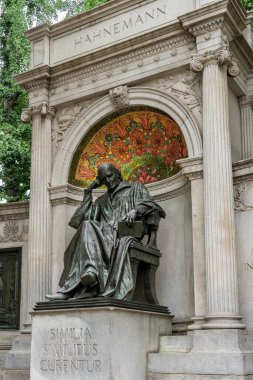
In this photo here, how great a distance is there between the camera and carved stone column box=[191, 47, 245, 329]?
328 inches

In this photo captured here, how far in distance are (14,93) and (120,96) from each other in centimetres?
698

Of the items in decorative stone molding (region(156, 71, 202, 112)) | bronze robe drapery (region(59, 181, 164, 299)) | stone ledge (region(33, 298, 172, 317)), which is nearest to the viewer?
stone ledge (region(33, 298, 172, 317))

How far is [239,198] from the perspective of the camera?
29.8 feet

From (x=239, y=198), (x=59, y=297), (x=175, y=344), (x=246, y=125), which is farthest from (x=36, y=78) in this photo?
(x=175, y=344)

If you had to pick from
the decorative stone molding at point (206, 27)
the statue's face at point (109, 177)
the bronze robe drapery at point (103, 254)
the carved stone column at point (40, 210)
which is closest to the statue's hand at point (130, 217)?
the bronze robe drapery at point (103, 254)

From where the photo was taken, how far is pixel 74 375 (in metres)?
7.68

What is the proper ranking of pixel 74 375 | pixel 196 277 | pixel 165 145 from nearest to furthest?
pixel 74 375, pixel 196 277, pixel 165 145

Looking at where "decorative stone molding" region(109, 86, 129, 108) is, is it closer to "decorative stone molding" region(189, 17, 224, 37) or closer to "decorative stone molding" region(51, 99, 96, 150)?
"decorative stone molding" region(51, 99, 96, 150)

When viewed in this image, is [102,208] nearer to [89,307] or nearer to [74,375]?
[89,307]

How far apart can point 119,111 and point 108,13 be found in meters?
1.83

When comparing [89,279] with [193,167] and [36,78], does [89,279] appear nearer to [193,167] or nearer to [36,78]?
[193,167]

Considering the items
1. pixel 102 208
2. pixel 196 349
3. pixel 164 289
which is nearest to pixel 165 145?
pixel 102 208

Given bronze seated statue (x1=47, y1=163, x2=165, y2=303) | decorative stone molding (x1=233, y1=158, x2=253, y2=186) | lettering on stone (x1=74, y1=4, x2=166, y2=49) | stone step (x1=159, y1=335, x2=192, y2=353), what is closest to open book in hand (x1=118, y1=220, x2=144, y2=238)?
bronze seated statue (x1=47, y1=163, x2=165, y2=303)

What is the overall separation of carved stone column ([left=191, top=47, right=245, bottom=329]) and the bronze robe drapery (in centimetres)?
101
